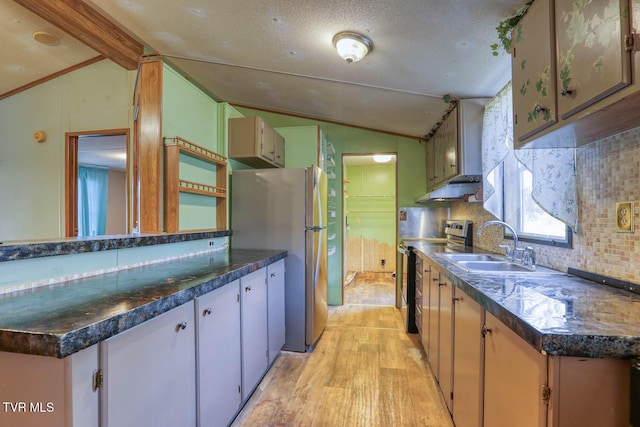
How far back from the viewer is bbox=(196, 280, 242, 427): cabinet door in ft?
4.50

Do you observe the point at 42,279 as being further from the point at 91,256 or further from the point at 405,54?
the point at 405,54

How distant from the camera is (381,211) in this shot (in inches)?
242

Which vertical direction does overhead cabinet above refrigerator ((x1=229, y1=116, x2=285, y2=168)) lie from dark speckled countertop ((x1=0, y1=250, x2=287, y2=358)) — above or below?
above

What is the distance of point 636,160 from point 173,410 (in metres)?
2.07

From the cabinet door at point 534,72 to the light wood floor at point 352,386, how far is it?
172 centimetres

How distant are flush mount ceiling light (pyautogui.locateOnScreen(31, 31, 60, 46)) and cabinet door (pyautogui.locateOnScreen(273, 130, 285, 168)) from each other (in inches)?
74.0

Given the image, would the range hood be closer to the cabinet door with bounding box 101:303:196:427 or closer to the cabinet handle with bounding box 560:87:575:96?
the cabinet handle with bounding box 560:87:575:96

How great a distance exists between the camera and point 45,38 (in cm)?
230

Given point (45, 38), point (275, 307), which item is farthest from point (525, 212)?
point (45, 38)

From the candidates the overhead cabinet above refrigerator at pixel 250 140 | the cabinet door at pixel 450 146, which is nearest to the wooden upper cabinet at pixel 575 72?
the cabinet door at pixel 450 146

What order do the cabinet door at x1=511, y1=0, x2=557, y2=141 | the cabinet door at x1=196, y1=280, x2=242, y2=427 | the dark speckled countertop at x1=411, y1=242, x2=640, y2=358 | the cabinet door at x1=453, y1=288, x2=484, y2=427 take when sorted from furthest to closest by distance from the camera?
the cabinet door at x1=196, y1=280, x2=242, y2=427 → the cabinet door at x1=453, y1=288, x2=484, y2=427 → the cabinet door at x1=511, y1=0, x2=557, y2=141 → the dark speckled countertop at x1=411, y1=242, x2=640, y2=358

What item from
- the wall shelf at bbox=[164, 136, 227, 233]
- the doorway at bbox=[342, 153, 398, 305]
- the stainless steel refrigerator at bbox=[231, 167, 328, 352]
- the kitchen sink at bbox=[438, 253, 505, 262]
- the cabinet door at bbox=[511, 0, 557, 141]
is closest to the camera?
the cabinet door at bbox=[511, 0, 557, 141]

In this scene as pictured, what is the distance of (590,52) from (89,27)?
2706 millimetres

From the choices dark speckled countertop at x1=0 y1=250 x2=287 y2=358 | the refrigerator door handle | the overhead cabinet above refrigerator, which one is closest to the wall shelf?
the overhead cabinet above refrigerator
